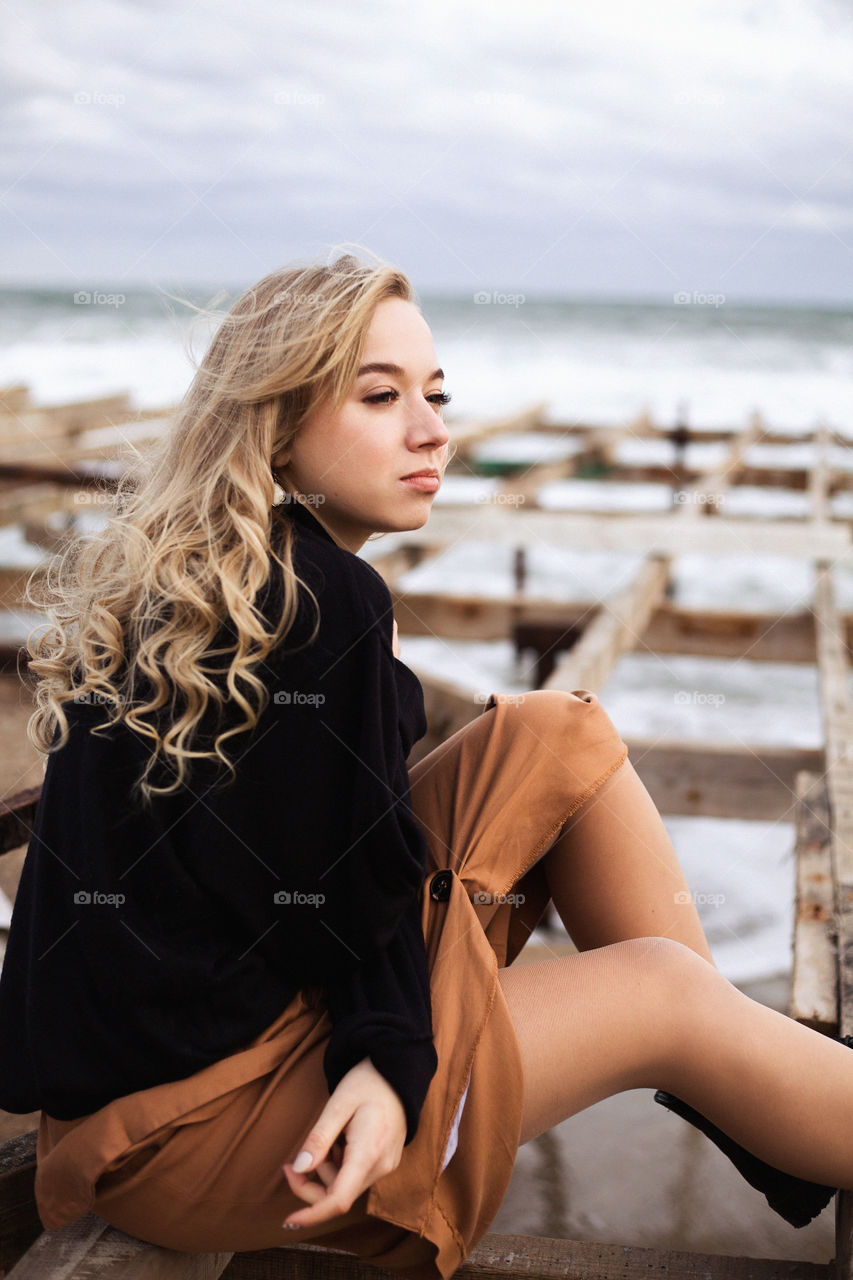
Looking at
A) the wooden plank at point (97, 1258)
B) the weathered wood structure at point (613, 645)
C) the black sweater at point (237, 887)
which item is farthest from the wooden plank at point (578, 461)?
the wooden plank at point (97, 1258)

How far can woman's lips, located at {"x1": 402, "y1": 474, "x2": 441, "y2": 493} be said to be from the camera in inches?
56.3

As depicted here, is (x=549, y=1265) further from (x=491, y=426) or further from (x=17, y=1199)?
(x=491, y=426)

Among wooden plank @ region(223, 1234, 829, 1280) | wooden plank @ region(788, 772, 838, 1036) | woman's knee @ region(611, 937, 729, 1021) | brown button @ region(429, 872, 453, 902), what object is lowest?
wooden plank @ region(223, 1234, 829, 1280)

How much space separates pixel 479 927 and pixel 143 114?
2801 centimetres

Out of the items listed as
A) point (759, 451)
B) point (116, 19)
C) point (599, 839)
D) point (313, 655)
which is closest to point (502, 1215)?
point (599, 839)

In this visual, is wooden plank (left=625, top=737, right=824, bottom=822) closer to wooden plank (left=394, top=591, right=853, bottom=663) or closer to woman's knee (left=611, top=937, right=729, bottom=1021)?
wooden plank (left=394, top=591, right=853, bottom=663)

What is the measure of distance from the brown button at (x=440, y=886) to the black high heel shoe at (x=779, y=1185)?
348mm

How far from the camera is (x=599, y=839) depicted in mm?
1415

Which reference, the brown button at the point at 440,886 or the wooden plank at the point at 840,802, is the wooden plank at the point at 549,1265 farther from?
the brown button at the point at 440,886

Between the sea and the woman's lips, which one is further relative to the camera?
A: the sea

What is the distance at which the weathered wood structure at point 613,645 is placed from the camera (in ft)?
4.27

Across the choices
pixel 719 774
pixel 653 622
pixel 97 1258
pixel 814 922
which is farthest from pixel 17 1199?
pixel 653 622

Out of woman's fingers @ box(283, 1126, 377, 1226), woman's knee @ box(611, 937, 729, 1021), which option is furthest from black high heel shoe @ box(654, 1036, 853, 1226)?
woman's fingers @ box(283, 1126, 377, 1226)

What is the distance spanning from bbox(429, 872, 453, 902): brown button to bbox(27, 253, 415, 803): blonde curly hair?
1.07 feet
